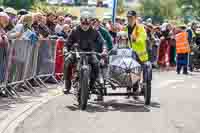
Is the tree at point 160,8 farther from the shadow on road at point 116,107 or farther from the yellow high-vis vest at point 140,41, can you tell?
the shadow on road at point 116,107

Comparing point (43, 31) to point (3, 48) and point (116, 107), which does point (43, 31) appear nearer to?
point (3, 48)

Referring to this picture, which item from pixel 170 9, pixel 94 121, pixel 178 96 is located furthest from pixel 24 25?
pixel 170 9

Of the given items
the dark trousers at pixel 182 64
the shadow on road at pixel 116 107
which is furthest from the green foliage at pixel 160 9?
the shadow on road at pixel 116 107

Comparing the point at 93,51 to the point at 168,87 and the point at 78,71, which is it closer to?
the point at 78,71

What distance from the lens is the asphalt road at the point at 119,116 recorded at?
1036cm

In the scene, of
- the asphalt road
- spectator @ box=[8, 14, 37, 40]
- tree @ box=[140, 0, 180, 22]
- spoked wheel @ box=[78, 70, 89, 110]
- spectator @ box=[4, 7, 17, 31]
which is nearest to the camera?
the asphalt road

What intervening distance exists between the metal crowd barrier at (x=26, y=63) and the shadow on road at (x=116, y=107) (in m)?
1.70

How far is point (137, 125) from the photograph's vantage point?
35.5 ft

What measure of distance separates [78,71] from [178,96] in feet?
11.5

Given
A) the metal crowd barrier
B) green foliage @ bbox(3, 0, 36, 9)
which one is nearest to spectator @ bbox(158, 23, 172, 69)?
the metal crowd barrier

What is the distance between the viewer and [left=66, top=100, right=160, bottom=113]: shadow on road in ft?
41.9

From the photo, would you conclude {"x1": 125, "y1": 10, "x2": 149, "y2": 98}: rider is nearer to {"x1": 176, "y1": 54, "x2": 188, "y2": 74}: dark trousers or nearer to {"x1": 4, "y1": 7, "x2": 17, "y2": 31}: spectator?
{"x1": 4, "y1": 7, "x2": 17, "y2": 31}: spectator

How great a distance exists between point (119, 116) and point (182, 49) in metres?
14.7

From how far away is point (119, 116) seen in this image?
1185cm
